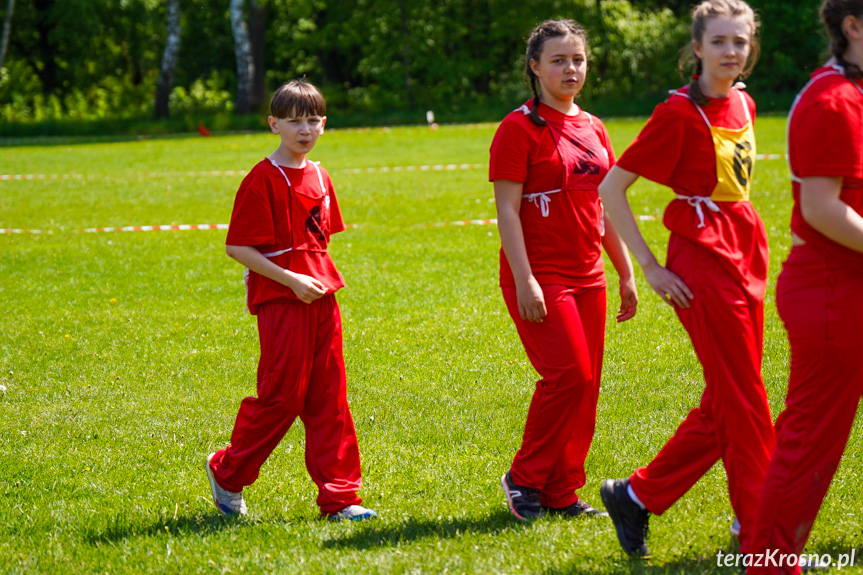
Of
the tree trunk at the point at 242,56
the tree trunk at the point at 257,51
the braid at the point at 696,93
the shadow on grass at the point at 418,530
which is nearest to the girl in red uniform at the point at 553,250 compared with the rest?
the shadow on grass at the point at 418,530

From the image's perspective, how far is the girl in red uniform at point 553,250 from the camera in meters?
Answer: 4.02

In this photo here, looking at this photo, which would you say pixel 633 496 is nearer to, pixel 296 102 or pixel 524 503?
pixel 524 503

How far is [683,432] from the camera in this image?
369cm

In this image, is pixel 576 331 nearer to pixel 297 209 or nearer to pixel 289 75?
pixel 297 209

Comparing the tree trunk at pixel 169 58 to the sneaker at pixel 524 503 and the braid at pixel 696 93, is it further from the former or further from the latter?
the braid at pixel 696 93

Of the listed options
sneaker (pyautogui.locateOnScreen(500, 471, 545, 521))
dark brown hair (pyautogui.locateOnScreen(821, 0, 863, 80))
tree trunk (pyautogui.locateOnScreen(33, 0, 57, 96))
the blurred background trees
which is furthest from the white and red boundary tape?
tree trunk (pyautogui.locateOnScreen(33, 0, 57, 96))

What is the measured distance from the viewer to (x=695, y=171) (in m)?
3.45

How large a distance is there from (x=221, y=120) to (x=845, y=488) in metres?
35.4

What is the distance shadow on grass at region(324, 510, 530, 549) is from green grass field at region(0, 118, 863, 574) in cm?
1

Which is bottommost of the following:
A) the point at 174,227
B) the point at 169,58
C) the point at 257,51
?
the point at 174,227

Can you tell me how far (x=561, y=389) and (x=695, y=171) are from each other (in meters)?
1.05

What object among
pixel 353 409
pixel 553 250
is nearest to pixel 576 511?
pixel 553 250

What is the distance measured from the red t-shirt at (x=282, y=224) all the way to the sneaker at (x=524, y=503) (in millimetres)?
1149

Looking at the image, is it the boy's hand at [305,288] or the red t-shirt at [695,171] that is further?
the boy's hand at [305,288]
